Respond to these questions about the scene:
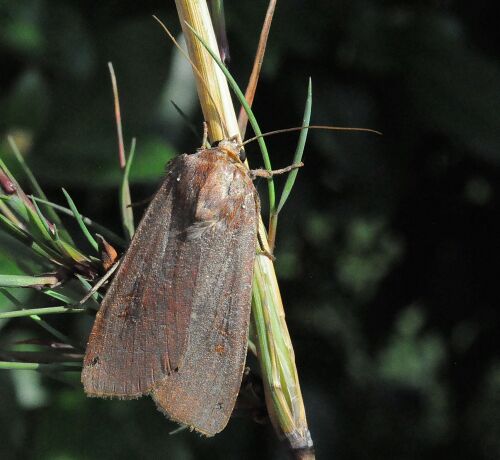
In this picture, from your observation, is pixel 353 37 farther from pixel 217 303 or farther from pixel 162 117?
pixel 217 303

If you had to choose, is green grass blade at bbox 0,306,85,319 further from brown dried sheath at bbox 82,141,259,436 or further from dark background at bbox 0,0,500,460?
dark background at bbox 0,0,500,460

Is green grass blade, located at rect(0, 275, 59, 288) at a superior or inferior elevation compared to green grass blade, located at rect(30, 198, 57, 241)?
inferior

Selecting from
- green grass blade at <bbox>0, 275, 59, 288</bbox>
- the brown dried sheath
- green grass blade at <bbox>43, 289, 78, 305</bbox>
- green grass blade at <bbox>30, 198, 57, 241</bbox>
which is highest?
green grass blade at <bbox>30, 198, 57, 241</bbox>

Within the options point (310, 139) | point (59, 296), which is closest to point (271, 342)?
point (59, 296)

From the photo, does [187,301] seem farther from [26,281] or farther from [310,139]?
[310,139]

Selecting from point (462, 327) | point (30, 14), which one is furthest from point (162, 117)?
point (462, 327)

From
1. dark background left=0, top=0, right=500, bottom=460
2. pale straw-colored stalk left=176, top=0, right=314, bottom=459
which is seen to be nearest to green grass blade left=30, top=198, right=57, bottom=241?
pale straw-colored stalk left=176, top=0, right=314, bottom=459

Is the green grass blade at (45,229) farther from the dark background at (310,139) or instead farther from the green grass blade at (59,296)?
the dark background at (310,139)
